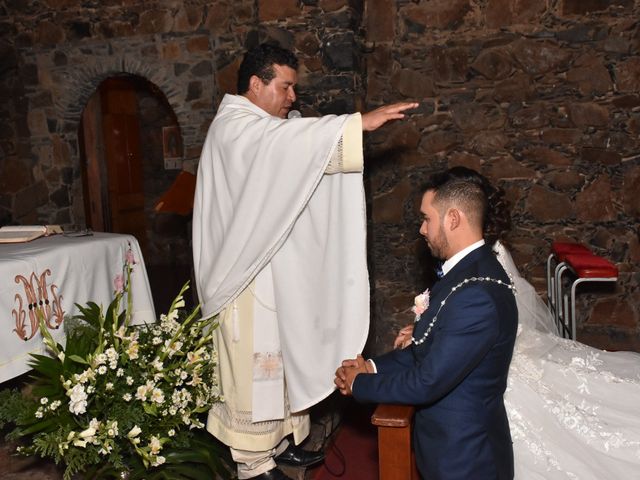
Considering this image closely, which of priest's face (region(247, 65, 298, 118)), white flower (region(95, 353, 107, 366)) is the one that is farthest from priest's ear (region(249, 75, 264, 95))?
white flower (region(95, 353, 107, 366))

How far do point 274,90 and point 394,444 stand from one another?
1.56 meters

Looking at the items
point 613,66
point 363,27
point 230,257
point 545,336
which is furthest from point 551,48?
point 230,257

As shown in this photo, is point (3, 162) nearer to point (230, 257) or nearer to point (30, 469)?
point (30, 469)

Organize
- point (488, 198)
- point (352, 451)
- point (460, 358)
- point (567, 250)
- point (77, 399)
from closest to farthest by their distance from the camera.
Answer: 1. point (460, 358)
2. point (488, 198)
3. point (77, 399)
4. point (352, 451)
5. point (567, 250)

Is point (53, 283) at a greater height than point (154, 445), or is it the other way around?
point (53, 283)

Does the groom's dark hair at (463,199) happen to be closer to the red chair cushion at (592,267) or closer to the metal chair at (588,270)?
the metal chair at (588,270)

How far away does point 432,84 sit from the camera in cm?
476

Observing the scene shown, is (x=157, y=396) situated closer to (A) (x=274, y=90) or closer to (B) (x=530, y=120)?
(A) (x=274, y=90)

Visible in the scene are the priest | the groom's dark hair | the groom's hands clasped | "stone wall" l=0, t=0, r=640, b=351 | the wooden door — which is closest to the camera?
the groom's dark hair

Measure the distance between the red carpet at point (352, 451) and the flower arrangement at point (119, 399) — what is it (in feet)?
2.30

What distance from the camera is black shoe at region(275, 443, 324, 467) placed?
2.93 metres

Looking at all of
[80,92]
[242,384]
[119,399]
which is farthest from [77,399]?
[80,92]

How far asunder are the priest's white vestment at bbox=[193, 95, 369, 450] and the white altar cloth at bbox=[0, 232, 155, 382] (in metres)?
0.61

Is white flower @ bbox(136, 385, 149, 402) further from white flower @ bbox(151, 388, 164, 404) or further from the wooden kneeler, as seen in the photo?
the wooden kneeler
